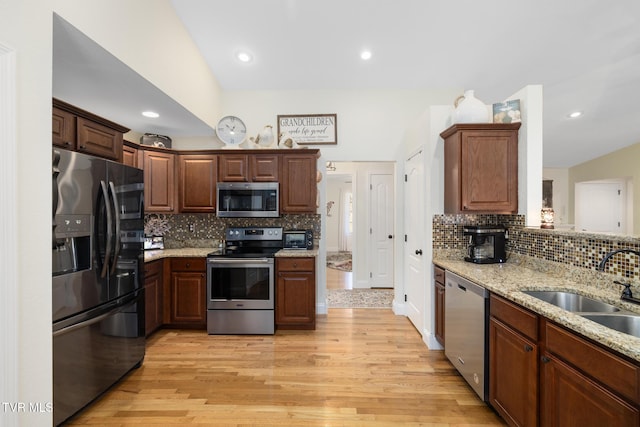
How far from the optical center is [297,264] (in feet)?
10.4

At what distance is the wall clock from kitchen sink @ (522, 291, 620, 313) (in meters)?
3.45

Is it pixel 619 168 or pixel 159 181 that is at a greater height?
pixel 619 168

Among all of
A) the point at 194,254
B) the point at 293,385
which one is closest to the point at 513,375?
the point at 293,385

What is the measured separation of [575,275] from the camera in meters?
1.92

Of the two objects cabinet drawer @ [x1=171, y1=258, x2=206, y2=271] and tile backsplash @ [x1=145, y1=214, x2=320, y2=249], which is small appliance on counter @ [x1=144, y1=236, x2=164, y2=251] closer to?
tile backsplash @ [x1=145, y1=214, x2=320, y2=249]

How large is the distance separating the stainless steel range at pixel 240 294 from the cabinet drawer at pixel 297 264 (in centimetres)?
10

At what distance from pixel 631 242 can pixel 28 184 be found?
327cm

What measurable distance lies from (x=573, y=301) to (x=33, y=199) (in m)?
3.10

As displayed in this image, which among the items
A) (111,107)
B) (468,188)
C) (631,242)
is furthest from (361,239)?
(111,107)

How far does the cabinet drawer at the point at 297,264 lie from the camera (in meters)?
3.18

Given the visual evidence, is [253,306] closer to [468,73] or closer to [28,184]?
[28,184]

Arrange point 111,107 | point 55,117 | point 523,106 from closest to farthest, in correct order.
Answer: point 55,117, point 523,106, point 111,107

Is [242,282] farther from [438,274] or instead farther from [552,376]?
[552,376]

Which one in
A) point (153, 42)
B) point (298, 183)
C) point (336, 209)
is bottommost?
point (336, 209)
